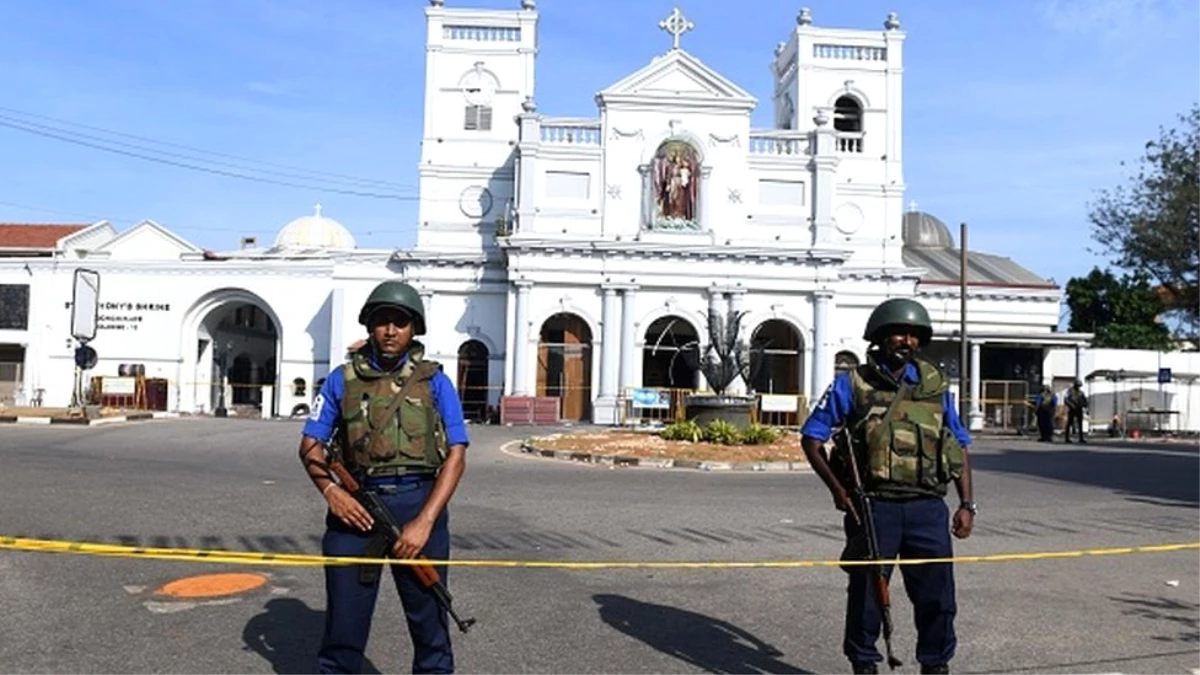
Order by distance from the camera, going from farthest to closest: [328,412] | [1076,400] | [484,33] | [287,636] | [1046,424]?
[484,33], [1046,424], [1076,400], [287,636], [328,412]

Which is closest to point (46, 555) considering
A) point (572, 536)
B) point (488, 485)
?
point (572, 536)

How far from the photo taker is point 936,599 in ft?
15.8

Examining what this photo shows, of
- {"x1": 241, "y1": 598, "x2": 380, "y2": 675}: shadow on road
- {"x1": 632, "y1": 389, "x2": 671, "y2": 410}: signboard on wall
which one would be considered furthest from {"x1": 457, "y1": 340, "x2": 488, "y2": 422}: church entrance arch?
{"x1": 241, "y1": 598, "x2": 380, "y2": 675}: shadow on road

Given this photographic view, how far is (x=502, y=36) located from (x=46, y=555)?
124ft

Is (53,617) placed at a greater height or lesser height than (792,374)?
lesser

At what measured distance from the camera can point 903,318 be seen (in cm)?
493

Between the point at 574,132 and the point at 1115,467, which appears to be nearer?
the point at 1115,467

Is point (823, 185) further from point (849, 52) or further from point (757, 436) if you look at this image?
point (757, 436)

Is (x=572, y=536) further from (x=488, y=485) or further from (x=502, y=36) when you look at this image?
(x=502, y=36)

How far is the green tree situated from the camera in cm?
6072

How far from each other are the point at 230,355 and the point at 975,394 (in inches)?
1226

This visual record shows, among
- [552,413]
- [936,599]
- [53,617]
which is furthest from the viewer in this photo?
[552,413]

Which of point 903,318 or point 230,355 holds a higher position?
point 230,355

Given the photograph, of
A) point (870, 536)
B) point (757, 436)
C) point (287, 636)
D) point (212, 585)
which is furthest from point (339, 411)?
point (757, 436)
